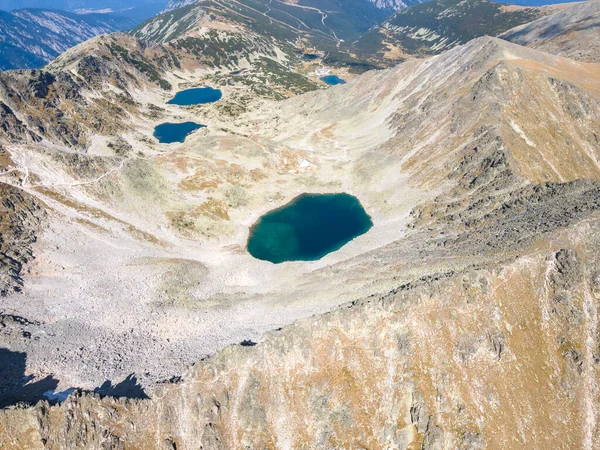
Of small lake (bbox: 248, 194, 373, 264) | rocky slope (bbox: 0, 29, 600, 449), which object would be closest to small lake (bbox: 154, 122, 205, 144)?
rocky slope (bbox: 0, 29, 600, 449)

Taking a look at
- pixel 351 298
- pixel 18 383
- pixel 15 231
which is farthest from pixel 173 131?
pixel 18 383

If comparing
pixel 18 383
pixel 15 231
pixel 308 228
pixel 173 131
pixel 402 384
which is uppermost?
pixel 402 384

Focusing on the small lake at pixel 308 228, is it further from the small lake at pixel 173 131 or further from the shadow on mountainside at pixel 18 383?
the small lake at pixel 173 131

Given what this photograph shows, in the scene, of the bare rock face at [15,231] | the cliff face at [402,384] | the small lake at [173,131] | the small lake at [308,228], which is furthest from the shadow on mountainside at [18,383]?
the small lake at [173,131]

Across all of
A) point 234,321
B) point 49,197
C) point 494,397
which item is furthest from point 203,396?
point 49,197

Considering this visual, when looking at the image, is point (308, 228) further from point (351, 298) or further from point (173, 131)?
point (173, 131)

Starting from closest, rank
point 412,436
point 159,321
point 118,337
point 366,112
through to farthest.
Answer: point 412,436 → point 118,337 → point 159,321 → point 366,112

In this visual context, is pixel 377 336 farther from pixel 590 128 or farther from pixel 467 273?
pixel 590 128

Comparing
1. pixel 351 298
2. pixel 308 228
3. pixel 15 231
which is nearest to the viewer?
pixel 351 298
